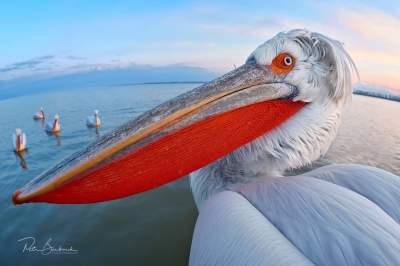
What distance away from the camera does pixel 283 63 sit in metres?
2.04

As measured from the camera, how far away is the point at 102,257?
3.15 meters

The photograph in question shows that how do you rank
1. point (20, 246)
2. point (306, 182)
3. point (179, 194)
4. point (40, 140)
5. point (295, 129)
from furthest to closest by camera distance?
1. point (40, 140)
2. point (179, 194)
3. point (20, 246)
4. point (295, 129)
5. point (306, 182)

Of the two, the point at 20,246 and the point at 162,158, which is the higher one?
the point at 162,158

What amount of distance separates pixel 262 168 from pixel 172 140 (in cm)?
85

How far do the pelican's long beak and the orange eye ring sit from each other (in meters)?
0.06

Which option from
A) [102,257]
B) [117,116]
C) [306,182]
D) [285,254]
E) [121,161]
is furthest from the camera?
[117,116]

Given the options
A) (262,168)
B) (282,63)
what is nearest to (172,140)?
(262,168)

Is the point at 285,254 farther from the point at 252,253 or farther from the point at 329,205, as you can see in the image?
the point at 329,205

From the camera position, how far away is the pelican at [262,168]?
4.72 ft

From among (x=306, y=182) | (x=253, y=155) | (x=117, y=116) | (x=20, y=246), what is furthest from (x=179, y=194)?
(x=117, y=116)

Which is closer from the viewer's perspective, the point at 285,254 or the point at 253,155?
the point at 285,254

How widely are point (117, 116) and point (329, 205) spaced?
1371 cm
